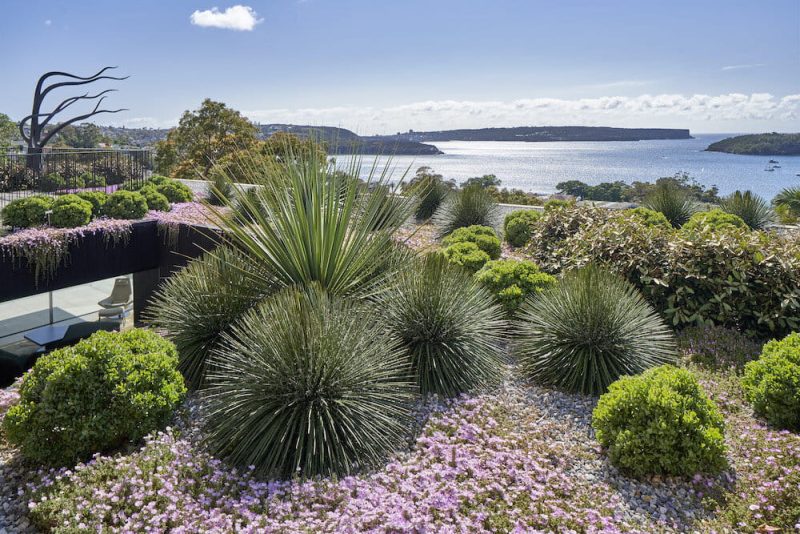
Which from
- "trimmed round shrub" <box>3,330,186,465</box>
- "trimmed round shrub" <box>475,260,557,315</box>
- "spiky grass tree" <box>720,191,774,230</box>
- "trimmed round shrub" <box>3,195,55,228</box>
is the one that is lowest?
"trimmed round shrub" <box>3,330,186,465</box>

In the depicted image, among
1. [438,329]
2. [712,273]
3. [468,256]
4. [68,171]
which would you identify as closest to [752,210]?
[712,273]

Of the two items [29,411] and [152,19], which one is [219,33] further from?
[29,411]

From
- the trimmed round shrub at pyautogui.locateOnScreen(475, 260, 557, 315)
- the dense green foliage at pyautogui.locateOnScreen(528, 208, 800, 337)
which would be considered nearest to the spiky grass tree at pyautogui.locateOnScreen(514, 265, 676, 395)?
the trimmed round shrub at pyautogui.locateOnScreen(475, 260, 557, 315)

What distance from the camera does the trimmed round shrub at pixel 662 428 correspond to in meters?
3.47

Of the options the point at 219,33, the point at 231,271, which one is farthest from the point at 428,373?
the point at 219,33

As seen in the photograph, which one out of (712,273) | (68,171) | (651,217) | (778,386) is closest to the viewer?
(778,386)

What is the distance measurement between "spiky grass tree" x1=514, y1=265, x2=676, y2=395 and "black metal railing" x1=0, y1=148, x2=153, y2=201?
1117 cm

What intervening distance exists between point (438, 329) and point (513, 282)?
2.17 meters

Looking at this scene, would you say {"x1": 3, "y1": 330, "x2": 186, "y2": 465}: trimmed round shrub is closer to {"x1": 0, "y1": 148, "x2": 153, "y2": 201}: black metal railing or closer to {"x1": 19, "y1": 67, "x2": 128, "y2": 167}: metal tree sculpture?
{"x1": 0, "y1": 148, "x2": 153, "y2": 201}: black metal railing

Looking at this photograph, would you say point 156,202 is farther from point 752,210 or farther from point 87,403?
point 752,210

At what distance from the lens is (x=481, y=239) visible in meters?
9.04

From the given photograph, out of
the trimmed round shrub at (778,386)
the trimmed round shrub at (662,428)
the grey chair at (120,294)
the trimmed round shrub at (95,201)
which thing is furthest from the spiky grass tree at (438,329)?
the grey chair at (120,294)

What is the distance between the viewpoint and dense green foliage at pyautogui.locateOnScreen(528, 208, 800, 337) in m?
6.01

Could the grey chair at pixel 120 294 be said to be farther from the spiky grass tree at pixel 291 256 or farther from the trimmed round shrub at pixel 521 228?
the trimmed round shrub at pixel 521 228
